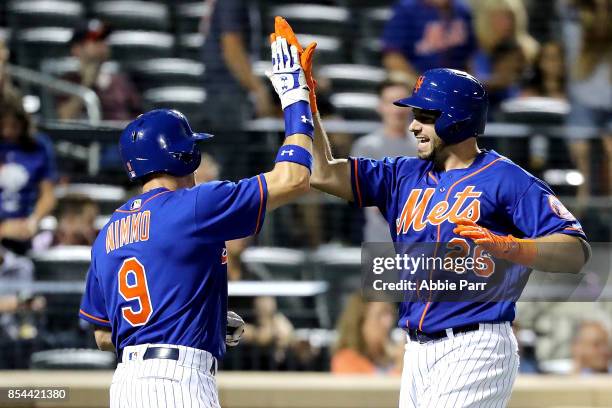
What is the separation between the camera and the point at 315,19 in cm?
Answer: 854

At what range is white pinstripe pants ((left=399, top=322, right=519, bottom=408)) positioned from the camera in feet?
11.9

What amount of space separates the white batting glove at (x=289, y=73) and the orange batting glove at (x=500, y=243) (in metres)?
0.65

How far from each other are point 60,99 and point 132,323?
4305 mm

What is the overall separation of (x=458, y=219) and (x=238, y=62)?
4.13m

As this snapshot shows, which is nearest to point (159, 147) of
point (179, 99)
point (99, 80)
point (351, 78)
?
point (99, 80)

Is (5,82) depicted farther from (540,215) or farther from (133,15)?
(540,215)

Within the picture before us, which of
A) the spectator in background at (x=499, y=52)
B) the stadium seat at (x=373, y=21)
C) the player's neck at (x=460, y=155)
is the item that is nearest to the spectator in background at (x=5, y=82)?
the stadium seat at (x=373, y=21)

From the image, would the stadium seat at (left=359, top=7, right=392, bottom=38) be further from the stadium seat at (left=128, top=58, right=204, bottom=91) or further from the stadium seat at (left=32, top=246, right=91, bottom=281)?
the stadium seat at (left=32, top=246, right=91, bottom=281)

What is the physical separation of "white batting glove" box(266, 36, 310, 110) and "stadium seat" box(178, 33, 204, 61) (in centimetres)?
468

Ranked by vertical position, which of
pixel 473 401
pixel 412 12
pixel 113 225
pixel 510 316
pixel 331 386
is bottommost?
pixel 331 386

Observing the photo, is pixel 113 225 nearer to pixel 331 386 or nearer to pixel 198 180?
pixel 331 386

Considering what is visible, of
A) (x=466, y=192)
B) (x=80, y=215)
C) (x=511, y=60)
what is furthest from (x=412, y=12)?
(x=466, y=192)

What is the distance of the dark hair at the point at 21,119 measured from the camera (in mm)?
6707

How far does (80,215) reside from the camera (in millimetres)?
6715
